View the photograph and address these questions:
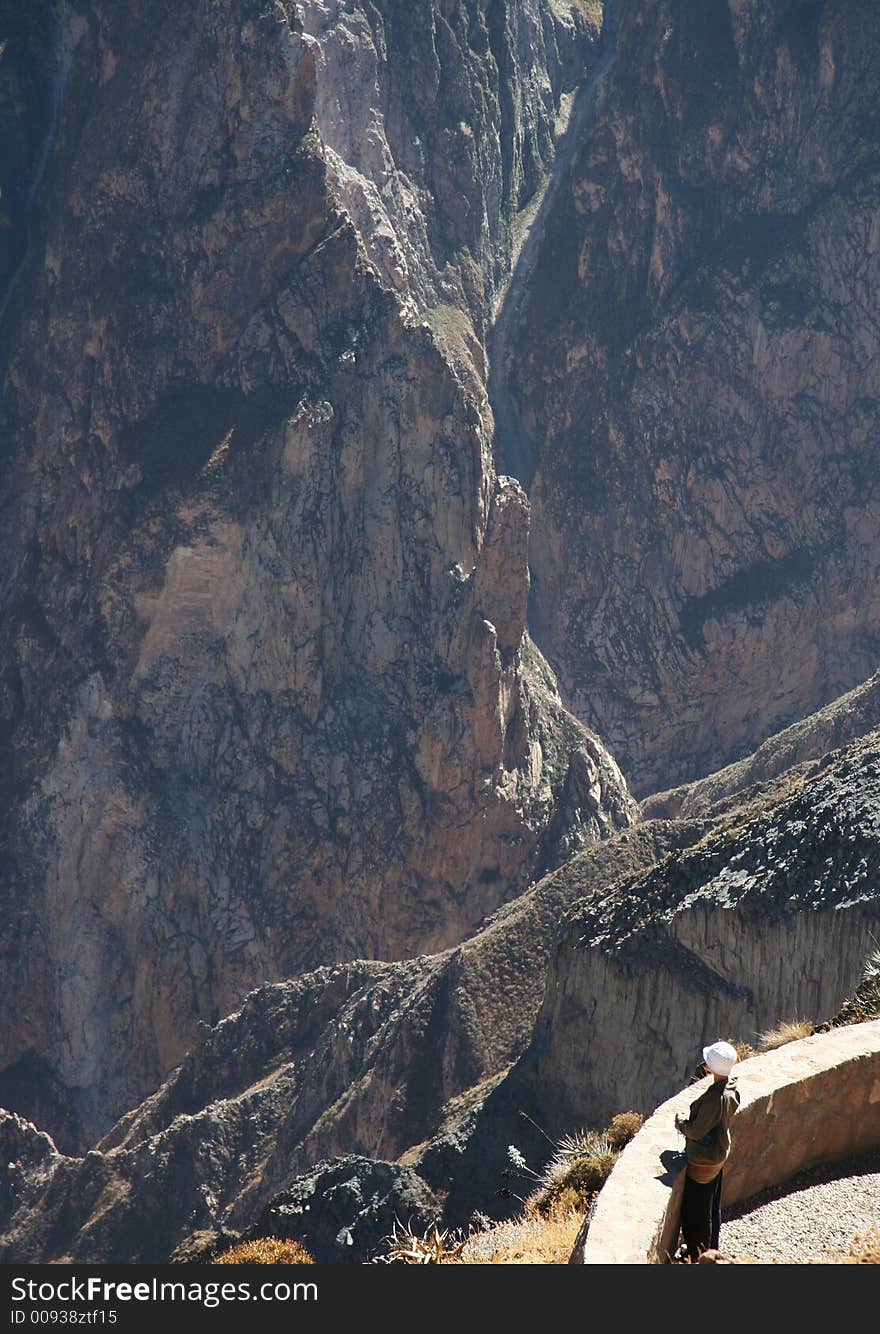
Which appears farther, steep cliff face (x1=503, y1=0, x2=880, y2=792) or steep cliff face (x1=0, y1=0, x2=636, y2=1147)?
steep cliff face (x1=503, y1=0, x2=880, y2=792)

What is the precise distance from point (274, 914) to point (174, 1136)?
1852cm

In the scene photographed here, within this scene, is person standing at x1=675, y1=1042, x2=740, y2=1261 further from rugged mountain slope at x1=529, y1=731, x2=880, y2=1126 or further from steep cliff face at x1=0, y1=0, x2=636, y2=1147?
steep cliff face at x1=0, y1=0, x2=636, y2=1147

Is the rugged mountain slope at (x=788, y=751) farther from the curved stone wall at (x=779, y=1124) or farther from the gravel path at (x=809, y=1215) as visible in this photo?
the gravel path at (x=809, y=1215)

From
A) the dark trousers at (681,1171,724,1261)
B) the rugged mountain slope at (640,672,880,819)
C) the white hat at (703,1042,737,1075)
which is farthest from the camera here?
the rugged mountain slope at (640,672,880,819)

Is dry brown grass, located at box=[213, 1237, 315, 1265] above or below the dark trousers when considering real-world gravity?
below

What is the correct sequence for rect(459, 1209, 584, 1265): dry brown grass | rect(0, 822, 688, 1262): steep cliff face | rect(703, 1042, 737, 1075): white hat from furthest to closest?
rect(0, 822, 688, 1262): steep cliff face
rect(459, 1209, 584, 1265): dry brown grass
rect(703, 1042, 737, 1075): white hat

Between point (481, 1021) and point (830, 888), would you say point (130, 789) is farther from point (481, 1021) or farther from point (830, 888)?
point (830, 888)

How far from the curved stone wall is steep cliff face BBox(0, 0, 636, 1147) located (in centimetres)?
5672

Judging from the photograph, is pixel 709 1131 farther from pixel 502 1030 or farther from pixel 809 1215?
pixel 502 1030

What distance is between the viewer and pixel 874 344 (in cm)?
10544

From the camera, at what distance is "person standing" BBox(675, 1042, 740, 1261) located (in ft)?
44.5

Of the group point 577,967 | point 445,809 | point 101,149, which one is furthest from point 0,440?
point 577,967

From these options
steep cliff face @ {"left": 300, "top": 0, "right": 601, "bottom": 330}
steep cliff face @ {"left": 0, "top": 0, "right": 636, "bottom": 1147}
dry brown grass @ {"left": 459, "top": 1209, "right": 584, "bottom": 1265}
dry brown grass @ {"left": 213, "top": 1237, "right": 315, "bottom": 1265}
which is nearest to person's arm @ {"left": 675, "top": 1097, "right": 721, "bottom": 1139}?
dry brown grass @ {"left": 459, "top": 1209, "right": 584, "bottom": 1265}

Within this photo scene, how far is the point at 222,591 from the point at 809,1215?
205ft
